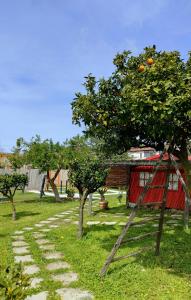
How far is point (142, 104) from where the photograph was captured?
18.5 feet

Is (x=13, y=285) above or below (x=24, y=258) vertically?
above

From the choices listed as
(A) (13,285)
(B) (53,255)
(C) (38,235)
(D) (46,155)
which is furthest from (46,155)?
(A) (13,285)

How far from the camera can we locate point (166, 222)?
13.9 m

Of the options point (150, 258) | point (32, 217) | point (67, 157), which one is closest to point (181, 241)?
point (150, 258)

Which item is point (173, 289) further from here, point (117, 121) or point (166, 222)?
point (166, 222)

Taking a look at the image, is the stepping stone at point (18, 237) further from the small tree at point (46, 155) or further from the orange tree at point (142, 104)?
the small tree at point (46, 155)

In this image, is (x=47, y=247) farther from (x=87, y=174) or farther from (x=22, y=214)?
(x=22, y=214)

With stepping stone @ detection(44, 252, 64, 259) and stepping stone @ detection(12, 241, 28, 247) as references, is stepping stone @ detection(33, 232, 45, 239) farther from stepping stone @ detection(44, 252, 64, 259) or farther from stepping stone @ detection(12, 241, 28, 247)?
stepping stone @ detection(44, 252, 64, 259)

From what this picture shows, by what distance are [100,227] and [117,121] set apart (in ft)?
19.7

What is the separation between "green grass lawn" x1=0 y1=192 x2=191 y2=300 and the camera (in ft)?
20.8

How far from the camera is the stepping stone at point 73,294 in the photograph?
5.95 metres

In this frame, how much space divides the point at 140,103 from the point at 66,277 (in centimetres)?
392

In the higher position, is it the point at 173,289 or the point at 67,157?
the point at 67,157

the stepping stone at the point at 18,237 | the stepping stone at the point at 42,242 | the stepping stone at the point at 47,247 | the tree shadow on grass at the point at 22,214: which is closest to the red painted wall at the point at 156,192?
the tree shadow on grass at the point at 22,214
